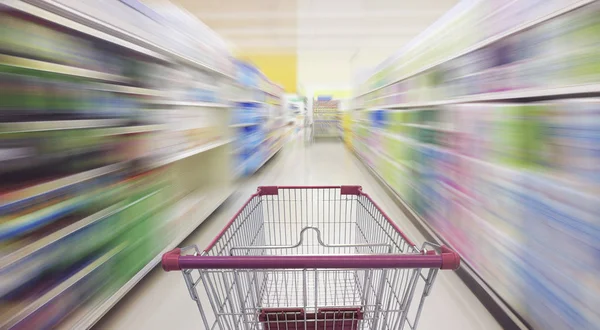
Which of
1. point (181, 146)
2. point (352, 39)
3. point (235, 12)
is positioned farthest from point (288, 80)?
point (181, 146)

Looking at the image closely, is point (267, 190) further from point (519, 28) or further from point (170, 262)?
point (519, 28)

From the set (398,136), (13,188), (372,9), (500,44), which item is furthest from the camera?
(372,9)

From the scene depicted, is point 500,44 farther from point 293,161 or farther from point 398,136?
point 293,161

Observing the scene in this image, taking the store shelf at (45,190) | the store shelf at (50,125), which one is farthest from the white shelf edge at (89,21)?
the store shelf at (45,190)

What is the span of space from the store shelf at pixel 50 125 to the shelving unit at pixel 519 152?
1.86 meters

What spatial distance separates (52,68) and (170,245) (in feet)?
4.21

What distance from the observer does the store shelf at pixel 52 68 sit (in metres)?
0.98

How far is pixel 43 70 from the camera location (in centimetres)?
108

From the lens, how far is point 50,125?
1.11m

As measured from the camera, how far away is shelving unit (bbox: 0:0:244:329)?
3.29 ft

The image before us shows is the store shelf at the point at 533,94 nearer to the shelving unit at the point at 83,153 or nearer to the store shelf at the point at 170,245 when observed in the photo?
the shelving unit at the point at 83,153

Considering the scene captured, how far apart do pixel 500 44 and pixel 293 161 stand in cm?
533

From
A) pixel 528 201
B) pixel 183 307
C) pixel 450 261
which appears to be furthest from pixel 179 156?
pixel 528 201

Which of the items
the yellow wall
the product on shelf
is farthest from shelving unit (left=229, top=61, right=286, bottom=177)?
the yellow wall
